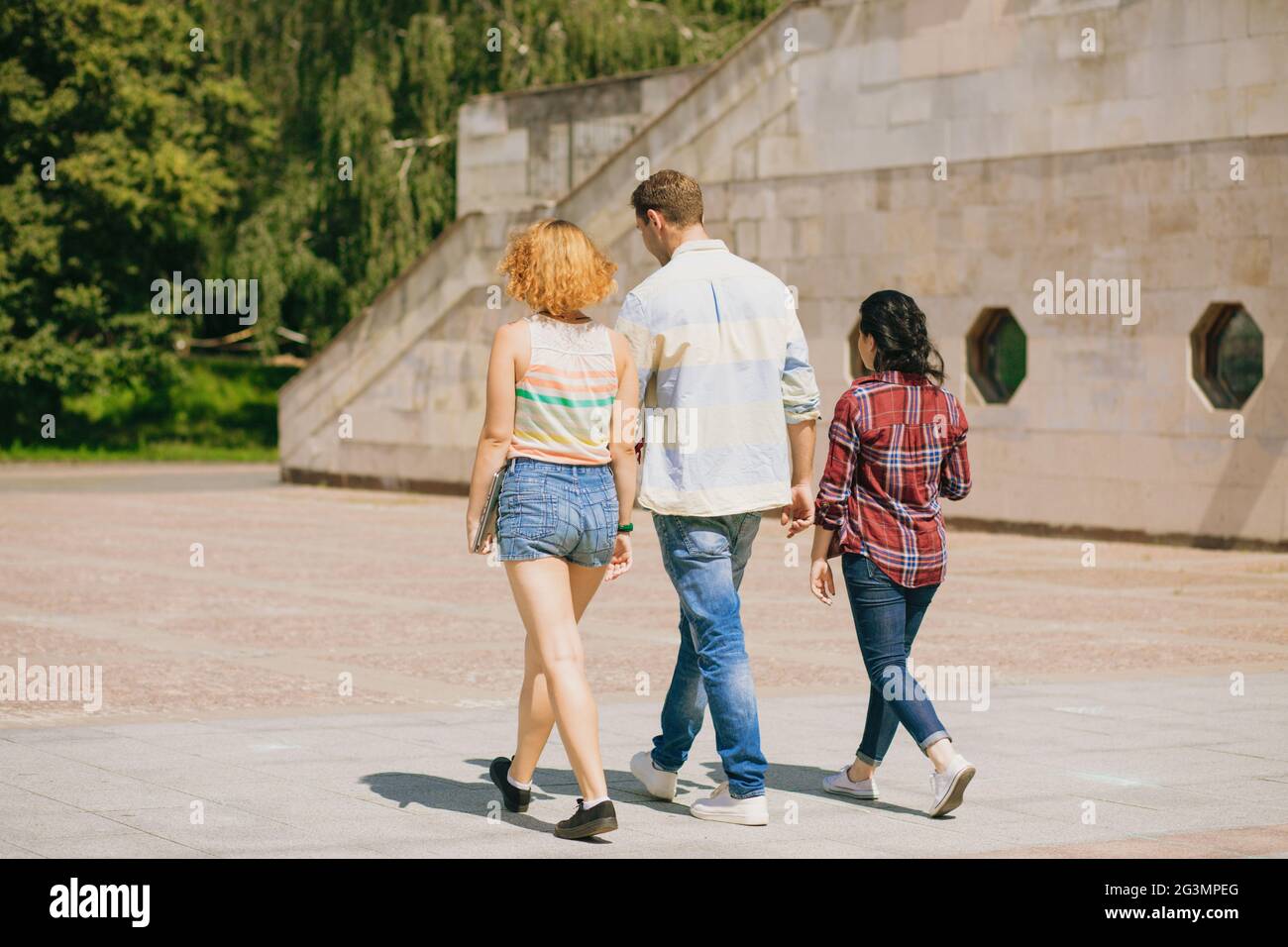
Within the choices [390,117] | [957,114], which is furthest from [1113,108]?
[390,117]

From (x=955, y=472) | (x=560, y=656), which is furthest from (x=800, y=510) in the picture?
(x=560, y=656)

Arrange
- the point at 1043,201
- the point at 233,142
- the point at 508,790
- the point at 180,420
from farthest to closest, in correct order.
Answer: the point at 233,142 < the point at 180,420 < the point at 1043,201 < the point at 508,790

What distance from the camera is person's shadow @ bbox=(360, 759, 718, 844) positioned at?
674 centimetres

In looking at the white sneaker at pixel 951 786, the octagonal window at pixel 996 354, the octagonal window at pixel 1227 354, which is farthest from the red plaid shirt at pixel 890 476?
the octagonal window at pixel 996 354

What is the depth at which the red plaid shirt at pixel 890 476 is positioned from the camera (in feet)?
22.6

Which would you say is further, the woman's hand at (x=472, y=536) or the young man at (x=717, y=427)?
the young man at (x=717, y=427)

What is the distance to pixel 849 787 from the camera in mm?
7098

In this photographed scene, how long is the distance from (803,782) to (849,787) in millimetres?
351

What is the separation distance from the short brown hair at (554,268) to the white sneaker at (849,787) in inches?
77.7

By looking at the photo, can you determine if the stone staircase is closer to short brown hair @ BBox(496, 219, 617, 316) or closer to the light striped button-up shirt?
the light striped button-up shirt

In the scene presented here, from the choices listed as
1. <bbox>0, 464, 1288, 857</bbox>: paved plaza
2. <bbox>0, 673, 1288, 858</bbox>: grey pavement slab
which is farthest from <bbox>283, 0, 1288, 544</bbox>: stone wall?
<bbox>0, 673, 1288, 858</bbox>: grey pavement slab

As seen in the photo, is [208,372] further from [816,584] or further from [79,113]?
[816,584]

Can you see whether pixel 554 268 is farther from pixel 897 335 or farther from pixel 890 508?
pixel 890 508

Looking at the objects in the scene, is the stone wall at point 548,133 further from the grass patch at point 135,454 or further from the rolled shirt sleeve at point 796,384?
the rolled shirt sleeve at point 796,384
